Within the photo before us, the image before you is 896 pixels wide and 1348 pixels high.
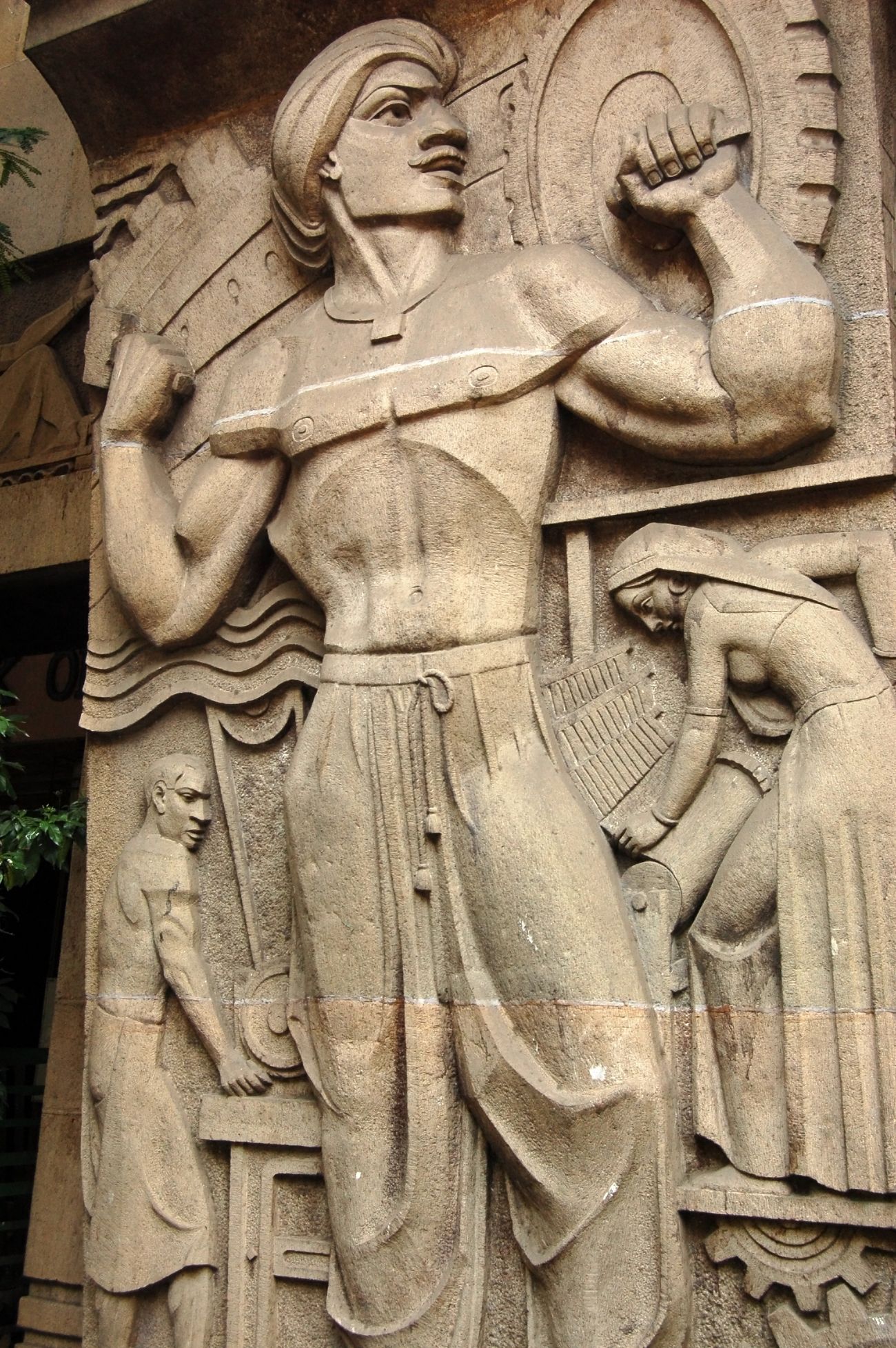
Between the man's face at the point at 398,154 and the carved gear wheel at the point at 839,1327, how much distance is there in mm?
2861

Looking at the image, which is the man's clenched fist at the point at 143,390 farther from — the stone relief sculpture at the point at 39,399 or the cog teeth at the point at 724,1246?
the cog teeth at the point at 724,1246

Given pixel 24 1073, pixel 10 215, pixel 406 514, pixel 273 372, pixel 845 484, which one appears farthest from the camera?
pixel 10 215

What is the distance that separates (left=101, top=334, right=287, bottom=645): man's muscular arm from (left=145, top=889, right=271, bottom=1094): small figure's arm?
0.78 meters

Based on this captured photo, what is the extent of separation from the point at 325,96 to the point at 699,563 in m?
1.70

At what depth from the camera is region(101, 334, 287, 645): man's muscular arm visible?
395cm

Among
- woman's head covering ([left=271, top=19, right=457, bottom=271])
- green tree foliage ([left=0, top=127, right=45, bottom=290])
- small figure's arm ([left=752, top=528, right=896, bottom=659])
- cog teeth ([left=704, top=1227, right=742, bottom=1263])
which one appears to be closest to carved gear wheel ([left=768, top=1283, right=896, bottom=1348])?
cog teeth ([left=704, top=1227, right=742, bottom=1263])

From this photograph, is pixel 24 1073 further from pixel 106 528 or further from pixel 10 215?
pixel 10 215

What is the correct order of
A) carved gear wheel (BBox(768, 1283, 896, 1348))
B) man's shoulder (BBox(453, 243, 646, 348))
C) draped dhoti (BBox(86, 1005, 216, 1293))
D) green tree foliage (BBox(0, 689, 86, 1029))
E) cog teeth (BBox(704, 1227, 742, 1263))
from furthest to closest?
green tree foliage (BBox(0, 689, 86, 1029)) < draped dhoti (BBox(86, 1005, 216, 1293)) < man's shoulder (BBox(453, 243, 646, 348)) < cog teeth (BBox(704, 1227, 742, 1263)) < carved gear wheel (BBox(768, 1283, 896, 1348))

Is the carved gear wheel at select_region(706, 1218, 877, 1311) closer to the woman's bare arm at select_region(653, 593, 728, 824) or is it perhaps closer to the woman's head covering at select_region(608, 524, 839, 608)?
the woman's bare arm at select_region(653, 593, 728, 824)

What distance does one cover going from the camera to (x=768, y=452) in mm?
3314

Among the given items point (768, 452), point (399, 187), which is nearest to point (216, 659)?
point (399, 187)

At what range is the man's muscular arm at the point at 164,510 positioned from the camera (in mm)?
3947

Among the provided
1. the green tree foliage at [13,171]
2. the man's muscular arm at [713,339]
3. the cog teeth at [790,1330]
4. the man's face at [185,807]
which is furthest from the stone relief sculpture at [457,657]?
the green tree foliage at [13,171]

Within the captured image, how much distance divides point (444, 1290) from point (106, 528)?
230cm
